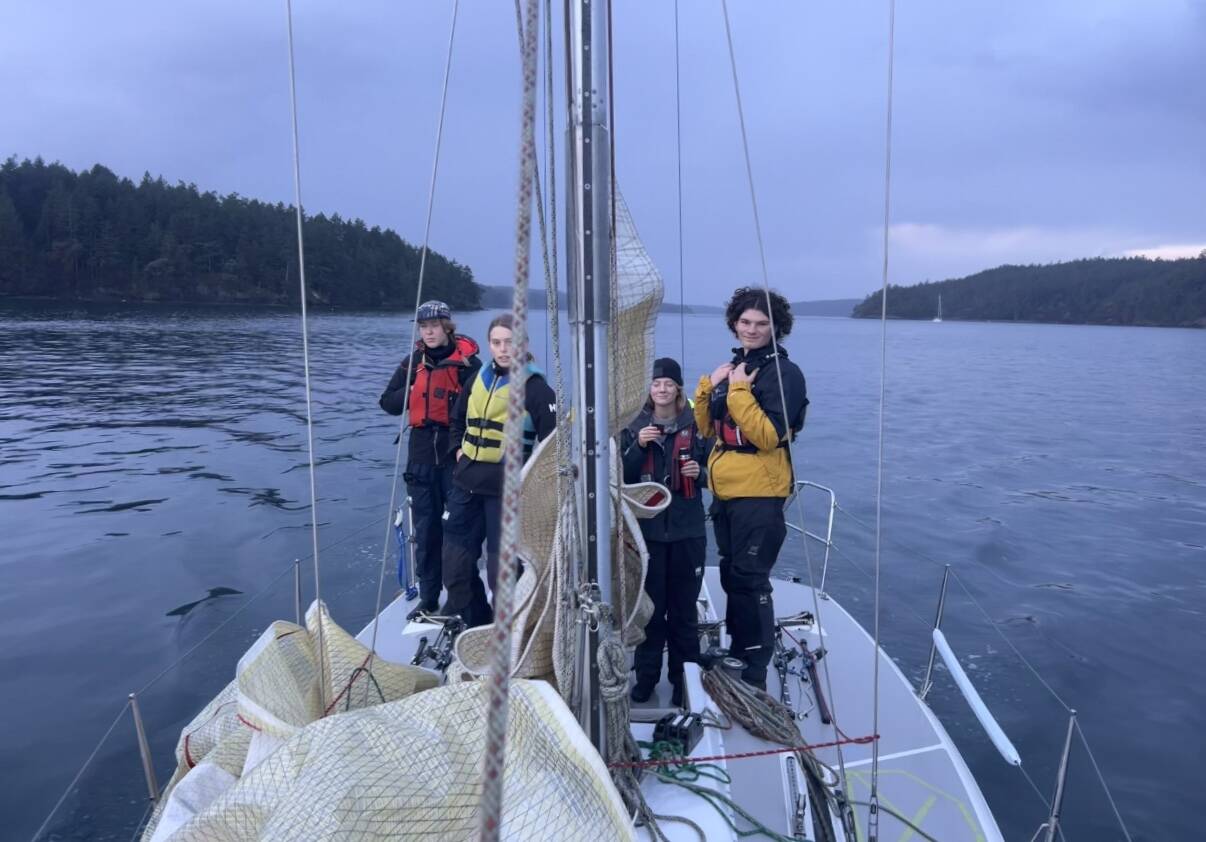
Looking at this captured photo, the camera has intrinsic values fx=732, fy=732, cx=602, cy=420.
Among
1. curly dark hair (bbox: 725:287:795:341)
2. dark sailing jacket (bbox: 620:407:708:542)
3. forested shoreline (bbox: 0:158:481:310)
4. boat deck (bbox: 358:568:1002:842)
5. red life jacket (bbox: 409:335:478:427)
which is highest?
forested shoreline (bbox: 0:158:481:310)

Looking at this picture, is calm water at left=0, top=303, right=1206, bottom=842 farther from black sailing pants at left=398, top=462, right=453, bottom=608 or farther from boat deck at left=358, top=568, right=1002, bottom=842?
black sailing pants at left=398, top=462, right=453, bottom=608

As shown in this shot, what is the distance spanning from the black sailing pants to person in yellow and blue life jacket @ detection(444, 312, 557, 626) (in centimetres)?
45

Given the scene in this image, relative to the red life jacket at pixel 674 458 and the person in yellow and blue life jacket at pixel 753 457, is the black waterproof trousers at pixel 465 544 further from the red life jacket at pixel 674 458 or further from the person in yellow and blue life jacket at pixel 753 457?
the person in yellow and blue life jacket at pixel 753 457

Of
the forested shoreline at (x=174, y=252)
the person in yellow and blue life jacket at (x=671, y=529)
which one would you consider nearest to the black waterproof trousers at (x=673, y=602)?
the person in yellow and blue life jacket at (x=671, y=529)

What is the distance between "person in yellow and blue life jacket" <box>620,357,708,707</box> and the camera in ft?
10.1

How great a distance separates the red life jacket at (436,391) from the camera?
4254mm

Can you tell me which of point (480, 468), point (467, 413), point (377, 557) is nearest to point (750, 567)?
point (480, 468)

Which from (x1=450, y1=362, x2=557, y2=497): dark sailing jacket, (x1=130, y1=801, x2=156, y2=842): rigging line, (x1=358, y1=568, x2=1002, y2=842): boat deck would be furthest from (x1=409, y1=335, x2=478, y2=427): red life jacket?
(x1=130, y1=801, x2=156, y2=842): rigging line

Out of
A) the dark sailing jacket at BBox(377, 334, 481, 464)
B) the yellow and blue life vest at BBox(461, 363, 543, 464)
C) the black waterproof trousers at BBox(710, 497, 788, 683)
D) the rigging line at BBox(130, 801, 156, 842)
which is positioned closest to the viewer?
the rigging line at BBox(130, 801, 156, 842)

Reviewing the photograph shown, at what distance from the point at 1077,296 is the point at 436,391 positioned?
317ft

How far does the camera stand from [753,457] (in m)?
3.02

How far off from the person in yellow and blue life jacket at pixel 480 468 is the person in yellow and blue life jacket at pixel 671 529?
564mm

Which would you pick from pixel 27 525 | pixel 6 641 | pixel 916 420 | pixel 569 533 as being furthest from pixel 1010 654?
pixel 916 420

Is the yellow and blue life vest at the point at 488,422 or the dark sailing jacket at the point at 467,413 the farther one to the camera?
the yellow and blue life vest at the point at 488,422
